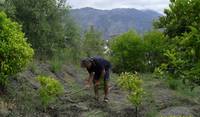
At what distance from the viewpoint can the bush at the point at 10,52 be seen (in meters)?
11.4

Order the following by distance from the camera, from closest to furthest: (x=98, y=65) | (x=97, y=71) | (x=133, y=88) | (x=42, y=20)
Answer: (x=133, y=88)
(x=98, y=65)
(x=97, y=71)
(x=42, y=20)

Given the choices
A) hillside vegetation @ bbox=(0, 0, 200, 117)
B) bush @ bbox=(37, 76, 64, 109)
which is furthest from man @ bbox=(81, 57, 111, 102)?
bush @ bbox=(37, 76, 64, 109)

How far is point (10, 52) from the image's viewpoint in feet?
37.7

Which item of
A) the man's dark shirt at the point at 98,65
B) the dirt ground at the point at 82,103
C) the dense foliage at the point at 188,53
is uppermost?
the dense foliage at the point at 188,53

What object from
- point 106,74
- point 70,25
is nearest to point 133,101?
point 106,74

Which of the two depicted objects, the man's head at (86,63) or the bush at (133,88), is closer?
the bush at (133,88)

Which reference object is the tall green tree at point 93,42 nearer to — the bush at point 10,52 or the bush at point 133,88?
the bush at point 133,88

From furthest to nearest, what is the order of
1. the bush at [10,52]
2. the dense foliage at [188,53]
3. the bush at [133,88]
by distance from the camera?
the bush at [133,88], the bush at [10,52], the dense foliage at [188,53]

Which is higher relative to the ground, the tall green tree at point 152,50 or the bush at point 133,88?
the tall green tree at point 152,50

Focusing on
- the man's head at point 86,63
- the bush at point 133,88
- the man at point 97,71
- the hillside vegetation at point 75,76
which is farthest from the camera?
the man at point 97,71

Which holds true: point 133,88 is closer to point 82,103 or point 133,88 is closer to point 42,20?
point 82,103

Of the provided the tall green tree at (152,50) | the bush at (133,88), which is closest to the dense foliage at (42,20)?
the tall green tree at (152,50)

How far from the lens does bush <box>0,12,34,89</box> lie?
11.4m

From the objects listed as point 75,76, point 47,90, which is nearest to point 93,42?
point 75,76
